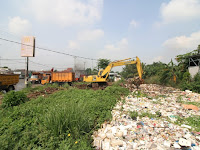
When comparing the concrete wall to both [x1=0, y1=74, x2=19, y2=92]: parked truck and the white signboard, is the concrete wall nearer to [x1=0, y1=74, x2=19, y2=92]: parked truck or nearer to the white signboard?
the white signboard

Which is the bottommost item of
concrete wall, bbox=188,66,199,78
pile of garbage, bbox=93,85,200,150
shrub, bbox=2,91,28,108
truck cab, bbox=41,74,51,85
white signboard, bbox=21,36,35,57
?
pile of garbage, bbox=93,85,200,150

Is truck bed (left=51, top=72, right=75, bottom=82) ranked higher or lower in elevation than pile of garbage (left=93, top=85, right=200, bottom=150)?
higher

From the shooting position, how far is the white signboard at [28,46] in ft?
29.5

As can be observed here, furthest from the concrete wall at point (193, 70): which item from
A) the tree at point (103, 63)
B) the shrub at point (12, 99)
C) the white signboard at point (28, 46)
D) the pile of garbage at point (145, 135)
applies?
the tree at point (103, 63)

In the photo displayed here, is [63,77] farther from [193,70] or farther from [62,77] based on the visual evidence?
[193,70]

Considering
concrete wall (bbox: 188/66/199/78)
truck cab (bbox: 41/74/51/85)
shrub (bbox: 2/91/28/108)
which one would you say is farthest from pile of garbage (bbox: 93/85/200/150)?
truck cab (bbox: 41/74/51/85)

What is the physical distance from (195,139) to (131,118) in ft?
5.64

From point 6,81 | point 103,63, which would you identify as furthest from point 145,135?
point 103,63

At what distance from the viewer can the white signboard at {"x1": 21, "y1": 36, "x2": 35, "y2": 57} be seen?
8984 millimetres

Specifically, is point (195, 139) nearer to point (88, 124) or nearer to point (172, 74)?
point (88, 124)

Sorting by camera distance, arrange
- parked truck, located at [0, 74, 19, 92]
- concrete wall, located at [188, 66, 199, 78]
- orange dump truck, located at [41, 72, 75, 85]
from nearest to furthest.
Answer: parked truck, located at [0, 74, 19, 92] < concrete wall, located at [188, 66, 199, 78] < orange dump truck, located at [41, 72, 75, 85]

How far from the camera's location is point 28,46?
9.00 meters

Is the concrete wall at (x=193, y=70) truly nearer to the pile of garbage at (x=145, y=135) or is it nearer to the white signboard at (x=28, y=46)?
the pile of garbage at (x=145, y=135)

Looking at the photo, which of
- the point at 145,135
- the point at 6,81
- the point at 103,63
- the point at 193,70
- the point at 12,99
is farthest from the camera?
the point at 103,63
